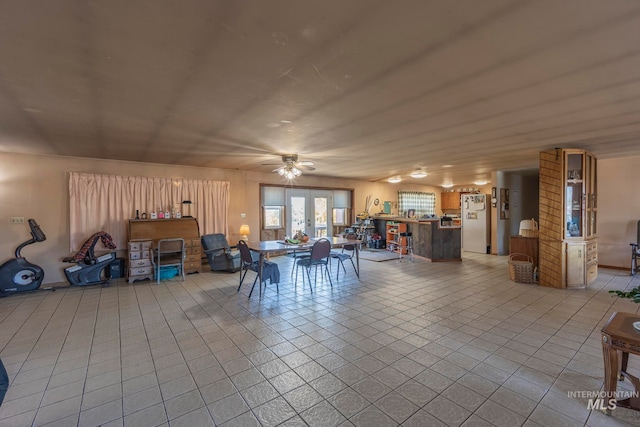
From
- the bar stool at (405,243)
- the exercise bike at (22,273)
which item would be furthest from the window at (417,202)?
the exercise bike at (22,273)

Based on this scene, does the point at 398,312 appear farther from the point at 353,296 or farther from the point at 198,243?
the point at 198,243

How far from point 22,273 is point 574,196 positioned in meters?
9.42

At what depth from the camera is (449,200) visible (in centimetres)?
1250

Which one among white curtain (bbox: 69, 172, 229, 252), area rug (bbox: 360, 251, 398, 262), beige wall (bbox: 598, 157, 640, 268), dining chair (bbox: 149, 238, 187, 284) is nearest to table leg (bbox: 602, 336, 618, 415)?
area rug (bbox: 360, 251, 398, 262)

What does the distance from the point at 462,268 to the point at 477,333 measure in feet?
11.9

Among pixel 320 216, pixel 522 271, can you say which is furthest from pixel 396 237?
pixel 522 271

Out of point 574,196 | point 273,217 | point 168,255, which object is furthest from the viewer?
point 273,217

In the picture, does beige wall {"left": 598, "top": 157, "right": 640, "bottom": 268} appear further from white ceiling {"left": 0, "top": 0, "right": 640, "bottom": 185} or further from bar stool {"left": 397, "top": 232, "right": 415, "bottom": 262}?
bar stool {"left": 397, "top": 232, "right": 415, "bottom": 262}

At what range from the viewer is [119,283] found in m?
5.23

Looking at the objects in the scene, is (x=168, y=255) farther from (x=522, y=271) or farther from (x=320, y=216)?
(x=522, y=271)

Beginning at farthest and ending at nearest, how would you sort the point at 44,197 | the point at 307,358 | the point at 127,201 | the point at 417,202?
the point at 417,202 → the point at 127,201 → the point at 44,197 → the point at 307,358

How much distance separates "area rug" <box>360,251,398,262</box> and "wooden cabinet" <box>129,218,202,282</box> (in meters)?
4.17

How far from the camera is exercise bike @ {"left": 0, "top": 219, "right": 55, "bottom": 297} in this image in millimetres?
4508

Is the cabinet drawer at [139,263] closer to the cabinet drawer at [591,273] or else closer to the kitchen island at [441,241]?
the kitchen island at [441,241]
